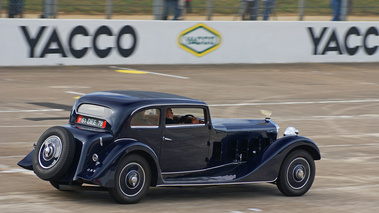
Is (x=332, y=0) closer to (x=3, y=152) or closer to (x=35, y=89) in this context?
(x=35, y=89)

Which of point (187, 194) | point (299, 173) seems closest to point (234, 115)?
point (299, 173)

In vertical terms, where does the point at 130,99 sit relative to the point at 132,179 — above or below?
above

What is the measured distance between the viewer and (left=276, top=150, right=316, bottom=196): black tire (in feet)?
30.9

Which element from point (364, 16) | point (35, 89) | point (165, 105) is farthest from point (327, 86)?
point (165, 105)

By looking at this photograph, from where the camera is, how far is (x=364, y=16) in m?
29.5

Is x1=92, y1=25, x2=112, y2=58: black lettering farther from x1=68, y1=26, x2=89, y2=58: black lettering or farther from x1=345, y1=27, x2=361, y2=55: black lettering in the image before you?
x1=345, y1=27, x2=361, y2=55: black lettering

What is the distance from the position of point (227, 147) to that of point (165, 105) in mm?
1162

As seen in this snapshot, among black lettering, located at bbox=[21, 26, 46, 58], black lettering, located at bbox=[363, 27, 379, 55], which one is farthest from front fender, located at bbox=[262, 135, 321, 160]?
black lettering, located at bbox=[363, 27, 379, 55]

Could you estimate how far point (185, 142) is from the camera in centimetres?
882

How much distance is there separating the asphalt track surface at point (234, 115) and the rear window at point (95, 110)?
1.05 metres

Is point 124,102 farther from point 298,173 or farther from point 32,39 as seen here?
point 32,39

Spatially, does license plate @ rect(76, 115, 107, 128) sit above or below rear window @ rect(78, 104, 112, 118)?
below

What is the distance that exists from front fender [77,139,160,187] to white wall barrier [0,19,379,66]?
1544 centimetres

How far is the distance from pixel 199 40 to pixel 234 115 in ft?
31.0
